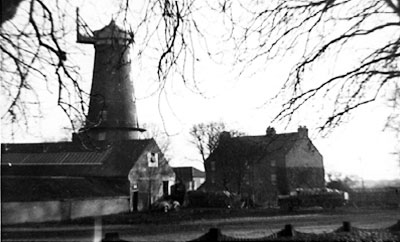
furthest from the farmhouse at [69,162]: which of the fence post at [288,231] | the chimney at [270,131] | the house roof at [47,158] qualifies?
the fence post at [288,231]

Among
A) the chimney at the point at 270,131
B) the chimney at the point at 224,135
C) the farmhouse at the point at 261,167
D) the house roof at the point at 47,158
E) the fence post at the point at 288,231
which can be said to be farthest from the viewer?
the fence post at the point at 288,231

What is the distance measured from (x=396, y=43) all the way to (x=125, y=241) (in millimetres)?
3108

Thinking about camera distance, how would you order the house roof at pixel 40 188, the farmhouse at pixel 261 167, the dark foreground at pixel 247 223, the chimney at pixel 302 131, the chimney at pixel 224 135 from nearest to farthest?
the house roof at pixel 40 188, the chimney at pixel 302 131, the farmhouse at pixel 261 167, the chimney at pixel 224 135, the dark foreground at pixel 247 223

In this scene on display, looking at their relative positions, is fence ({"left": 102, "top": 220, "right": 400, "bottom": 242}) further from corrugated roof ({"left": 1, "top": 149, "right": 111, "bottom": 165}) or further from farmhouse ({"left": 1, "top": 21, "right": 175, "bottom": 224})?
corrugated roof ({"left": 1, "top": 149, "right": 111, "bottom": 165})

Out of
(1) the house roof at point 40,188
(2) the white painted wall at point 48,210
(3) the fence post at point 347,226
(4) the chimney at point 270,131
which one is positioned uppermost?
(4) the chimney at point 270,131

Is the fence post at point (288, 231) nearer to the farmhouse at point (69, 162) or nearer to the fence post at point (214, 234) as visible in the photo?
the fence post at point (214, 234)

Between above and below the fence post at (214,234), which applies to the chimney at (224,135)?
above

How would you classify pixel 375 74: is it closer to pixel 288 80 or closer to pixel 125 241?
pixel 288 80

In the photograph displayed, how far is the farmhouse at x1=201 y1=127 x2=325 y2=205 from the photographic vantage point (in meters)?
3.55

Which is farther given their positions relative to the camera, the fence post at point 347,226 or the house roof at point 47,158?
the fence post at point 347,226

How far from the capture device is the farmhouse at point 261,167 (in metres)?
3.55

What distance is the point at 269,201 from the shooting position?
466 centimetres

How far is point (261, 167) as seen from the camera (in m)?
4.34

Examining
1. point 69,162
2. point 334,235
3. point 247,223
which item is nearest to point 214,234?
point 247,223
